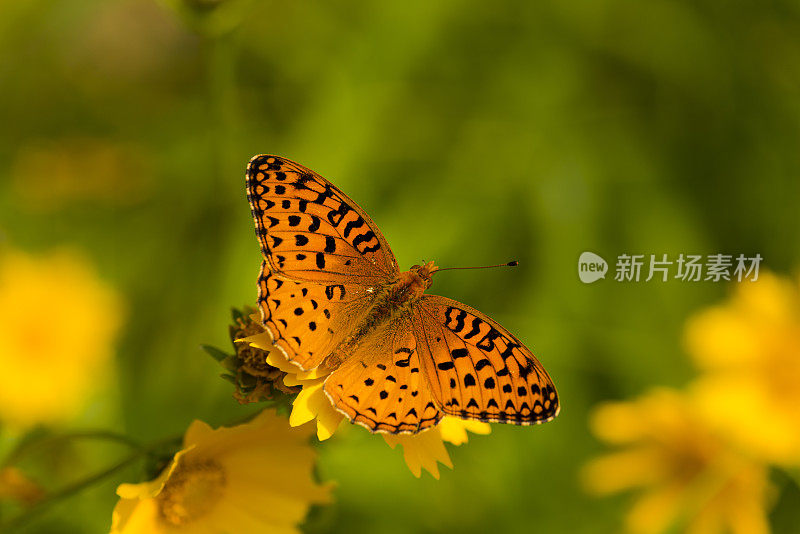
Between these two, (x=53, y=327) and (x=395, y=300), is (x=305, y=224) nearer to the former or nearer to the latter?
(x=395, y=300)

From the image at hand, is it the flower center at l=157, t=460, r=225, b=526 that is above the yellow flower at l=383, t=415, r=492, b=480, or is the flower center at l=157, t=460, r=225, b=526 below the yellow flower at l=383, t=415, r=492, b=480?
below

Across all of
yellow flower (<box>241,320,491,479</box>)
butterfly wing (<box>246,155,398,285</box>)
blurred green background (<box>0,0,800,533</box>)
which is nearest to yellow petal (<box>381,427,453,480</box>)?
yellow flower (<box>241,320,491,479</box>)

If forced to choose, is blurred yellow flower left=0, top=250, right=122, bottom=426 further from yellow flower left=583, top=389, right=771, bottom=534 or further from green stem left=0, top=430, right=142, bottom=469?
yellow flower left=583, top=389, right=771, bottom=534

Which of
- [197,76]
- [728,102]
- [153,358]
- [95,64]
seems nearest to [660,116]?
[728,102]

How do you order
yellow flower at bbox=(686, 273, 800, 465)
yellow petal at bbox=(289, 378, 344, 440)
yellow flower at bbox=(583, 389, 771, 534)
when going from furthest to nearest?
yellow flower at bbox=(686, 273, 800, 465), yellow flower at bbox=(583, 389, 771, 534), yellow petal at bbox=(289, 378, 344, 440)

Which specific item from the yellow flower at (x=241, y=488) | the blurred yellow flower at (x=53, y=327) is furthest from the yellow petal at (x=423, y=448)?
the blurred yellow flower at (x=53, y=327)

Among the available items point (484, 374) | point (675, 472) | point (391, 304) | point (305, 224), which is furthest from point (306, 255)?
point (675, 472)
